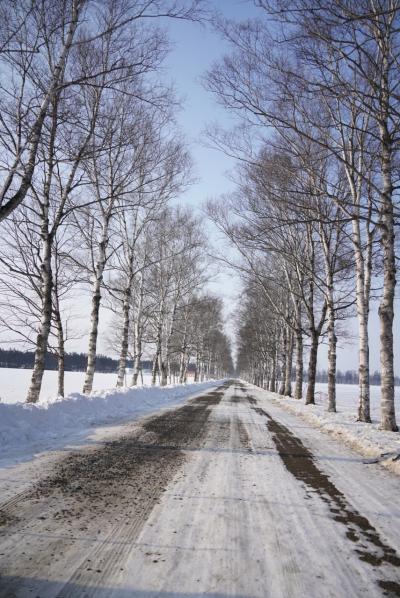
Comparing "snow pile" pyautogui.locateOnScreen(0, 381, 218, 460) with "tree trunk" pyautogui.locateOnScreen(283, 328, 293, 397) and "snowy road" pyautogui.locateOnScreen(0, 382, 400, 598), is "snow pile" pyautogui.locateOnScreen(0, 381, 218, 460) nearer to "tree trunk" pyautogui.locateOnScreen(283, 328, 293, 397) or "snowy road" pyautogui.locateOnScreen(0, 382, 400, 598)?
"snowy road" pyautogui.locateOnScreen(0, 382, 400, 598)

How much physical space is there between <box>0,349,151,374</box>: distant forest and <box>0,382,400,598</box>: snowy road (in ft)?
303

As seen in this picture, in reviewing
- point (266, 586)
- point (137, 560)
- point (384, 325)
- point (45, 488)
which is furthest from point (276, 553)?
point (384, 325)

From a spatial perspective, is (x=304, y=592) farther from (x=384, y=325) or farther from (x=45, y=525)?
(x=384, y=325)

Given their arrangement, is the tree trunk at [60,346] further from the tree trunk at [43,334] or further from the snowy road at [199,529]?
the snowy road at [199,529]

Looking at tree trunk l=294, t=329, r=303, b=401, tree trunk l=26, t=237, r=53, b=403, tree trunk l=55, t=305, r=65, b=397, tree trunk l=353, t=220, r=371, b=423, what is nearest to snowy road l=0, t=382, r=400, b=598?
tree trunk l=26, t=237, r=53, b=403

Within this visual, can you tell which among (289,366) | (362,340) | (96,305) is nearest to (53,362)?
(289,366)

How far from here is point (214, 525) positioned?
2867mm

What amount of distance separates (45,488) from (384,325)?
777cm

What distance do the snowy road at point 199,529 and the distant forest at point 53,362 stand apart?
303 feet

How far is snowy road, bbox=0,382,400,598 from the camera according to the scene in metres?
2.07

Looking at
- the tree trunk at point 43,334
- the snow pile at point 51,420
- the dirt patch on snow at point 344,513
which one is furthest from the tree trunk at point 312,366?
the tree trunk at point 43,334

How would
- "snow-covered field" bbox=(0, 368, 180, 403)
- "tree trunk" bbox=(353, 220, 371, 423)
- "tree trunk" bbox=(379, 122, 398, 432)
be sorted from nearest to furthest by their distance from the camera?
"tree trunk" bbox=(379, 122, 398, 432)
"tree trunk" bbox=(353, 220, 371, 423)
"snow-covered field" bbox=(0, 368, 180, 403)

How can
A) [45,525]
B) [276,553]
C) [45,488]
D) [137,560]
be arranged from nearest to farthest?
[137,560] < [276,553] < [45,525] < [45,488]

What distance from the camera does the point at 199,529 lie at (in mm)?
2768
